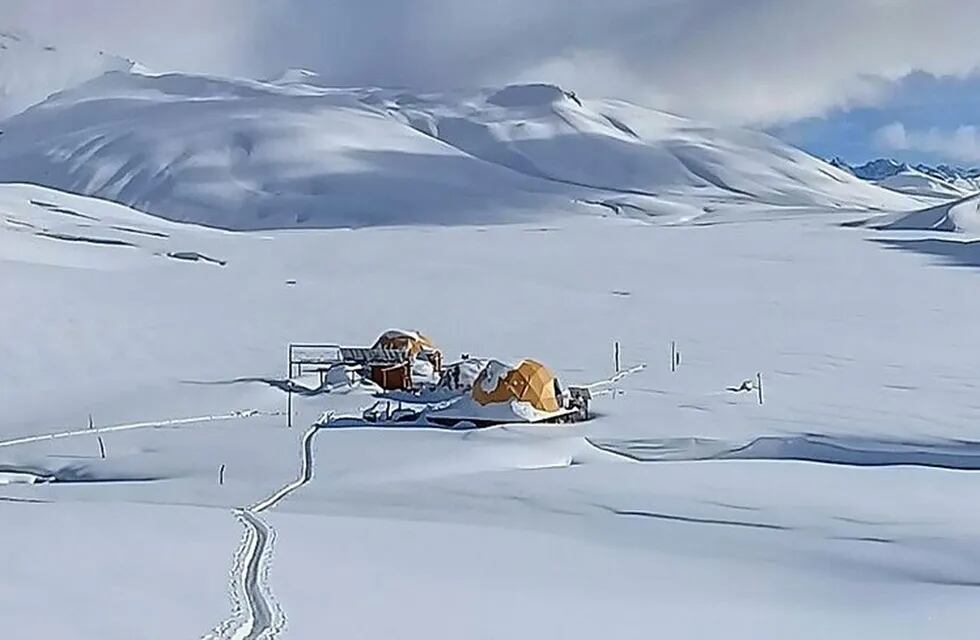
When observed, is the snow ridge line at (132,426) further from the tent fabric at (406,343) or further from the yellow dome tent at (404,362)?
the tent fabric at (406,343)

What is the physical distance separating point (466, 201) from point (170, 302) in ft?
268

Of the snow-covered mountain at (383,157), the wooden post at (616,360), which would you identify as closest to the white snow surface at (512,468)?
the wooden post at (616,360)

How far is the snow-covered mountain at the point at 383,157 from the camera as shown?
370 feet

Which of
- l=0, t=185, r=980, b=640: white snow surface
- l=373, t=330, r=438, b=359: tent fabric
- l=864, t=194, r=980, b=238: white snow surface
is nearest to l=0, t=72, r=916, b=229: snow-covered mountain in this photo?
l=864, t=194, r=980, b=238: white snow surface

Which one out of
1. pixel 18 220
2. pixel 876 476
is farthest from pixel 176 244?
pixel 876 476

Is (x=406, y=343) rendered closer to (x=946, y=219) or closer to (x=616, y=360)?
(x=616, y=360)

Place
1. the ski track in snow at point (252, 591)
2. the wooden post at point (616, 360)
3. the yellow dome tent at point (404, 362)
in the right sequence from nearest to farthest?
1. the ski track in snow at point (252, 591)
2. the yellow dome tent at point (404, 362)
3. the wooden post at point (616, 360)

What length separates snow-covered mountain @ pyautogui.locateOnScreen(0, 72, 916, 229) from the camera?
112625mm

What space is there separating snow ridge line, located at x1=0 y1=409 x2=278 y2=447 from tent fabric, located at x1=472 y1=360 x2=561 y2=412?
10.5ft

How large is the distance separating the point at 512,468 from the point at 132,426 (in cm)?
576

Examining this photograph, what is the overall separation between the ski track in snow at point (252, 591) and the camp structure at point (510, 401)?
221 inches

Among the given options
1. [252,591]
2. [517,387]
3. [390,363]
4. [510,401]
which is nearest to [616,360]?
[390,363]

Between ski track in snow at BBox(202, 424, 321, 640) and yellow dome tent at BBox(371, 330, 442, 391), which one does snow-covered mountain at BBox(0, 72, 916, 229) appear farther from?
ski track in snow at BBox(202, 424, 321, 640)

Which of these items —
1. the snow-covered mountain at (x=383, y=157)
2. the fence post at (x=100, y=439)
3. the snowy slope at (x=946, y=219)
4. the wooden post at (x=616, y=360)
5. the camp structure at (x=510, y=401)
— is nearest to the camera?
the fence post at (x=100, y=439)
